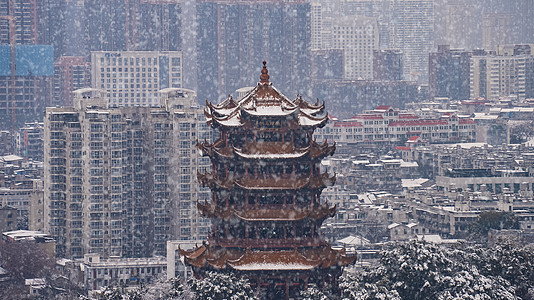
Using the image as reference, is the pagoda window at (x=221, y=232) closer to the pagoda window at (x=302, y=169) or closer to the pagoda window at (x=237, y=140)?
the pagoda window at (x=237, y=140)

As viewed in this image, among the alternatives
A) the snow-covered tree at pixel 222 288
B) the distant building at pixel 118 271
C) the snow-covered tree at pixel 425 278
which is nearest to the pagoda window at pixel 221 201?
the snow-covered tree at pixel 222 288

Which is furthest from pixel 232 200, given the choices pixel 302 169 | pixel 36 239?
pixel 36 239

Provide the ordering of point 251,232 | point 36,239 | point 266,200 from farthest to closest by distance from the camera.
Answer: point 36,239
point 266,200
point 251,232

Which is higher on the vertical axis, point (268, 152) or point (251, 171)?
point (268, 152)

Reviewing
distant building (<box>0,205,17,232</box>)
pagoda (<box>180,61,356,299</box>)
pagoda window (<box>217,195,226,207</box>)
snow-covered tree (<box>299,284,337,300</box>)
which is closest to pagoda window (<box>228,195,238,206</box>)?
pagoda (<box>180,61,356,299</box>)

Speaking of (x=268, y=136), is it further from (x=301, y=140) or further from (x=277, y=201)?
(x=277, y=201)

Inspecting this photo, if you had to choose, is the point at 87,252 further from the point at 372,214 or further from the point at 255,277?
the point at 255,277
